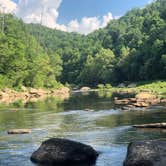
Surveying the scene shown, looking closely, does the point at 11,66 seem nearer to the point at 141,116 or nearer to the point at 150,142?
the point at 141,116

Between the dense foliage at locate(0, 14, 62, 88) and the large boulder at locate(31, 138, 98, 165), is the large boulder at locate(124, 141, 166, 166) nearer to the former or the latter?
the large boulder at locate(31, 138, 98, 165)

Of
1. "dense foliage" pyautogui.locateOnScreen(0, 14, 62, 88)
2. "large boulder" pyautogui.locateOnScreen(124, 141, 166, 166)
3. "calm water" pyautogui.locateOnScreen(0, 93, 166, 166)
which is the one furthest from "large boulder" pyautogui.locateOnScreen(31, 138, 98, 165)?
"dense foliage" pyautogui.locateOnScreen(0, 14, 62, 88)

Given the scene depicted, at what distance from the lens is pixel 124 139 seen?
3256cm

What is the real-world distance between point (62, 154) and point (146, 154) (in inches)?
199

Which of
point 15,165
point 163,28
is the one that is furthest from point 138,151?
point 163,28

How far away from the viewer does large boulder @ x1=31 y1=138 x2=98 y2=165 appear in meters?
25.6

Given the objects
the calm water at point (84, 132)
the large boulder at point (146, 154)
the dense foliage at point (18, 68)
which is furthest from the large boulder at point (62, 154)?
the dense foliage at point (18, 68)

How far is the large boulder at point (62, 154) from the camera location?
25.6 m

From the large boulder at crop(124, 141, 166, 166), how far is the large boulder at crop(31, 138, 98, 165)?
9.25 ft

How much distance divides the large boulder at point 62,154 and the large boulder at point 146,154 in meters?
2.82

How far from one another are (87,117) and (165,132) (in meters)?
16.8

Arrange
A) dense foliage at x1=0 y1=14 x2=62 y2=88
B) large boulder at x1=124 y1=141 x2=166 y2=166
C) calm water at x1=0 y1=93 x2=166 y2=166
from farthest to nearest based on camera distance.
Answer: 1. dense foliage at x1=0 y1=14 x2=62 y2=88
2. calm water at x1=0 y1=93 x2=166 y2=166
3. large boulder at x1=124 y1=141 x2=166 y2=166

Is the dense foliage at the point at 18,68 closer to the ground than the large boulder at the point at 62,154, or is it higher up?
higher up

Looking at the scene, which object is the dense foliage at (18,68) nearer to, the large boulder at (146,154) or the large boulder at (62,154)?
the large boulder at (62,154)
